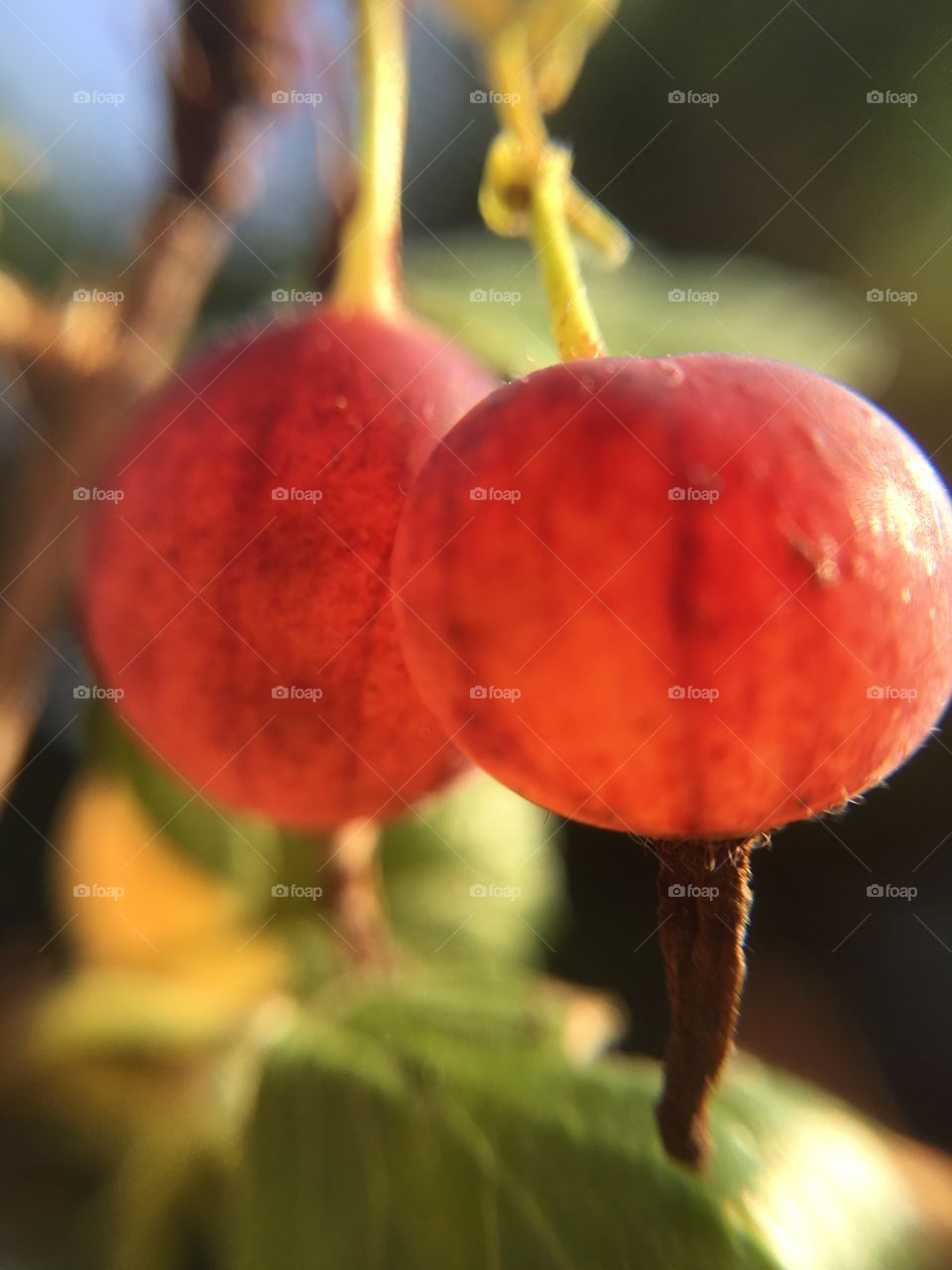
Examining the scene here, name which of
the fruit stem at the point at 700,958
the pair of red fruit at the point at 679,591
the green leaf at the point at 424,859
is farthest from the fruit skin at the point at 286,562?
the green leaf at the point at 424,859

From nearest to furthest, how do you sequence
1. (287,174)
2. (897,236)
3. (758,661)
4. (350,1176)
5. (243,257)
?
(758,661)
(350,1176)
(287,174)
(243,257)
(897,236)

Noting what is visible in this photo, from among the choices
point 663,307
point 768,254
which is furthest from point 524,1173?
point 768,254

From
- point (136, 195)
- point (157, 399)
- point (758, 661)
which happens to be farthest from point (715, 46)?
point (758, 661)

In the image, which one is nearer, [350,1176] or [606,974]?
[350,1176]

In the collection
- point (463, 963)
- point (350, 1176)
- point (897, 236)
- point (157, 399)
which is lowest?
point (463, 963)

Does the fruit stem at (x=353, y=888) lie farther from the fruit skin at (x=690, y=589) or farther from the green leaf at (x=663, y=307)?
the green leaf at (x=663, y=307)

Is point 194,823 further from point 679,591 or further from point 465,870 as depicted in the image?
point 679,591

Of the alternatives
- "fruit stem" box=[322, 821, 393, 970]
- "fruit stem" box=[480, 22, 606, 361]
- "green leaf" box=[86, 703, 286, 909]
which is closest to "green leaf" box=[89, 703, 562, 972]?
"green leaf" box=[86, 703, 286, 909]

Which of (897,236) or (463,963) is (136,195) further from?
(897,236)
